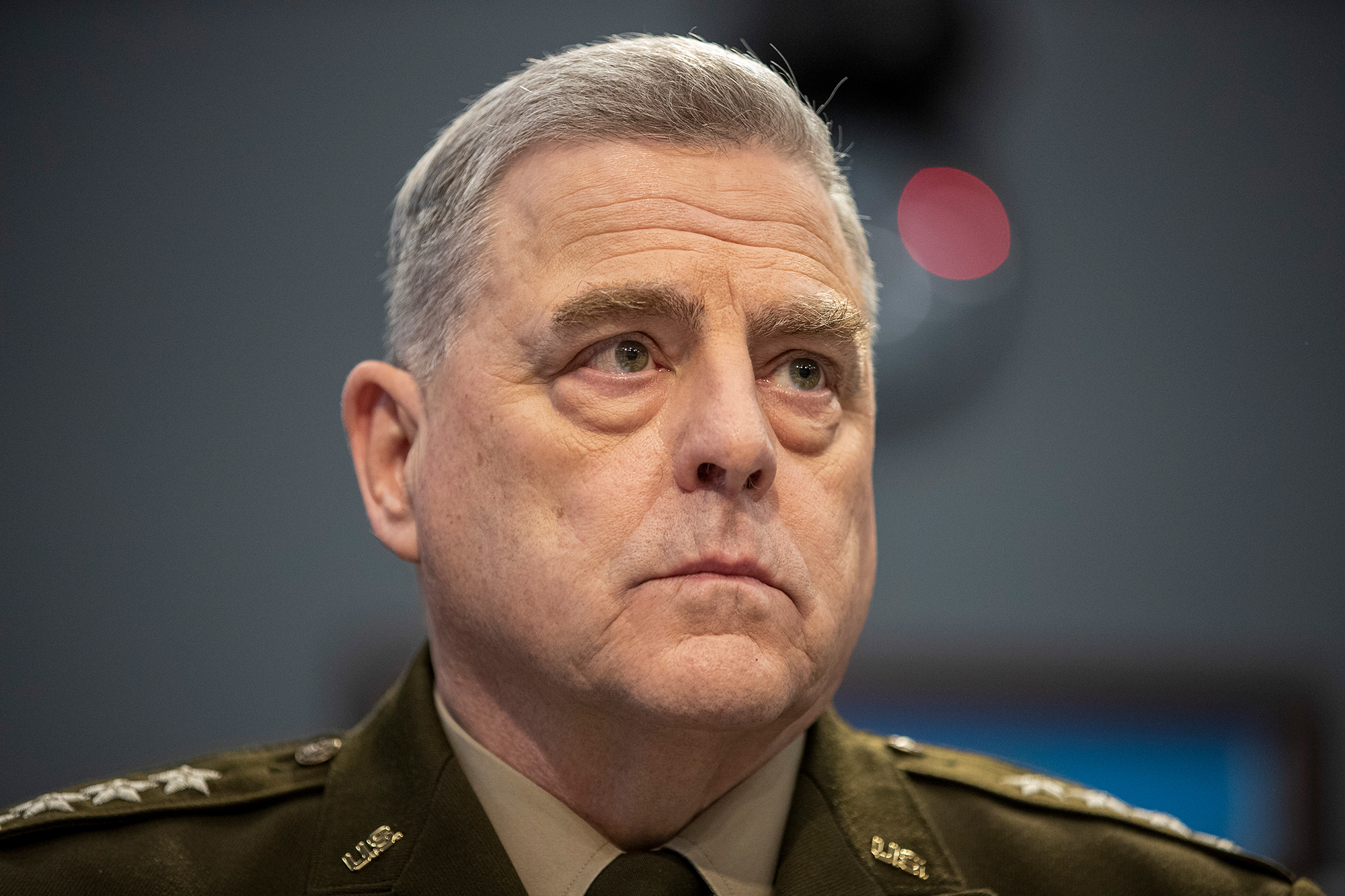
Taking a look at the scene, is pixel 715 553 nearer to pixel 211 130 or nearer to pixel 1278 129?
pixel 211 130

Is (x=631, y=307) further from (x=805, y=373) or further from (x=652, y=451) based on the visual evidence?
(x=805, y=373)

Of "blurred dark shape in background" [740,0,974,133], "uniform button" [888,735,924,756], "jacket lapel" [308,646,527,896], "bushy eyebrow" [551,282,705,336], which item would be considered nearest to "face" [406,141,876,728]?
"bushy eyebrow" [551,282,705,336]

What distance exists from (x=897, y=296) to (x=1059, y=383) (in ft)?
1.49

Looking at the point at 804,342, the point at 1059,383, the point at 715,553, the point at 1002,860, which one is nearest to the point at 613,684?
the point at 715,553

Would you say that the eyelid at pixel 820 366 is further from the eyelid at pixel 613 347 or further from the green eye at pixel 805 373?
the eyelid at pixel 613 347

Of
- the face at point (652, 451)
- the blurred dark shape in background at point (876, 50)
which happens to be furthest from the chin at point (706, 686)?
the blurred dark shape in background at point (876, 50)

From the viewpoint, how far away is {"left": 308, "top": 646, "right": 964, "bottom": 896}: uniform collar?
4.66 feet

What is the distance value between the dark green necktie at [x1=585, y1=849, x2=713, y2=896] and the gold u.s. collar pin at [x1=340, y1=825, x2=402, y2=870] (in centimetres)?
26

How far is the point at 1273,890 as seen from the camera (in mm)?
1622

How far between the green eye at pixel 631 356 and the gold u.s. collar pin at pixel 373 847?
2.07ft

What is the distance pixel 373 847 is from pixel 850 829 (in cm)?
59

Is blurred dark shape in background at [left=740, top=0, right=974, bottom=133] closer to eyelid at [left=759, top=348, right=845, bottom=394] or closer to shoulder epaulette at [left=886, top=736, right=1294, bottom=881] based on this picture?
eyelid at [left=759, top=348, right=845, bottom=394]

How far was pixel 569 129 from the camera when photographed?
153 cm

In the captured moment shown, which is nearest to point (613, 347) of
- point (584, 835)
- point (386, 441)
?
point (386, 441)
